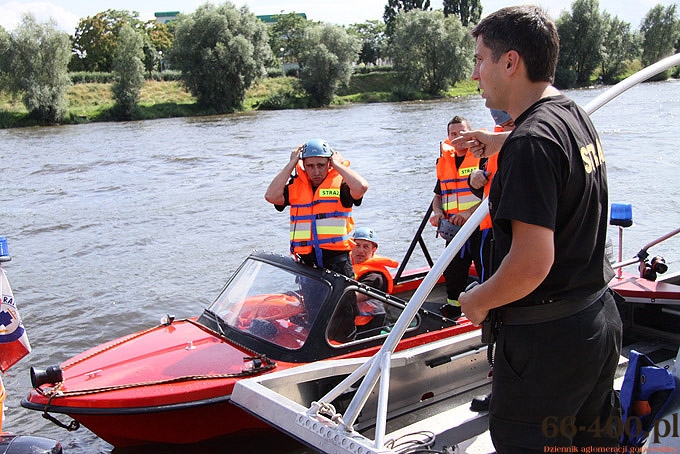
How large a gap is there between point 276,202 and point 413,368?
1729 mm

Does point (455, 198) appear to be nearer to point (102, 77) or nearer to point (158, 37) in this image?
point (102, 77)

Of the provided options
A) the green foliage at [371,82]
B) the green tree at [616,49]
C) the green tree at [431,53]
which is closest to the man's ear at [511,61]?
the green tree at [431,53]

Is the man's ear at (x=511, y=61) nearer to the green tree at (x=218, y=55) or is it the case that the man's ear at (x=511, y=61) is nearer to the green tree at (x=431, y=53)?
the green tree at (x=218, y=55)

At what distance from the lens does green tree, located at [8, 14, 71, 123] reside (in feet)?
122

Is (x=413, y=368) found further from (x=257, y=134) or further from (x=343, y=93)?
(x=343, y=93)

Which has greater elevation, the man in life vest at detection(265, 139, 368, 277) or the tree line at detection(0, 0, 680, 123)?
the tree line at detection(0, 0, 680, 123)

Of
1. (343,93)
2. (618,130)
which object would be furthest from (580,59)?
(618,130)

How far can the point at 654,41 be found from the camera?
5266 cm

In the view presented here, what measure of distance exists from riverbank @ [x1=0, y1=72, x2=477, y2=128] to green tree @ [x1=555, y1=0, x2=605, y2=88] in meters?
6.97

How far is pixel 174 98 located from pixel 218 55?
392cm

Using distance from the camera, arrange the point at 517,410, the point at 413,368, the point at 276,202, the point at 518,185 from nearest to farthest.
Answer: the point at 518,185
the point at 517,410
the point at 413,368
the point at 276,202

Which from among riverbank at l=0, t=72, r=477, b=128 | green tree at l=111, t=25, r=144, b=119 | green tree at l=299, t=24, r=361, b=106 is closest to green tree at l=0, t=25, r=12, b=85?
riverbank at l=0, t=72, r=477, b=128

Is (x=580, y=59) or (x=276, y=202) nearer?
(x=276, y=202)

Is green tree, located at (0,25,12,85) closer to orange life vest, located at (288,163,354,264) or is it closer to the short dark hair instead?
orange life vest, located at (288,163,354,264)
